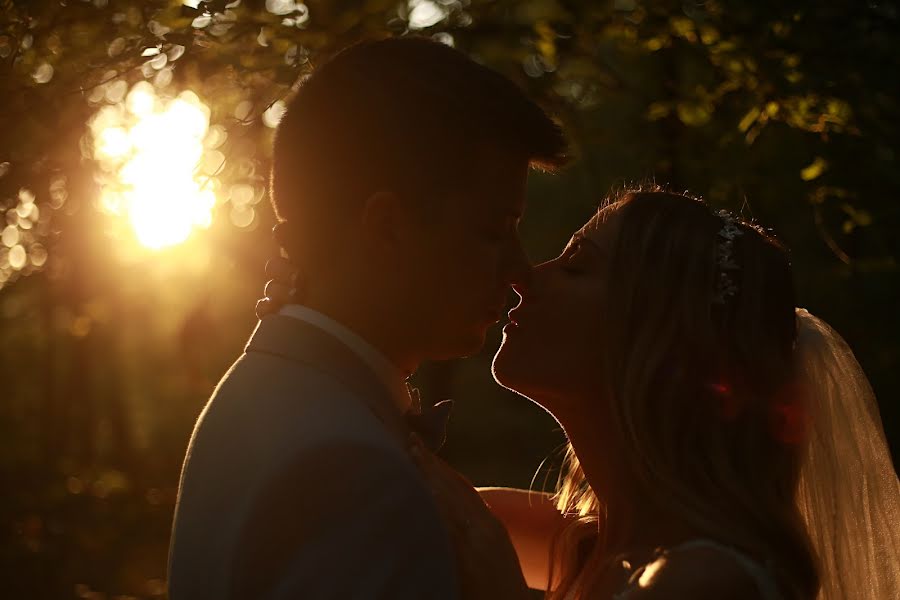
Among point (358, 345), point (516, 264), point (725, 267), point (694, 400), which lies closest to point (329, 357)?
point (358, 345)

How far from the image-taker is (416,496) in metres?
2.68

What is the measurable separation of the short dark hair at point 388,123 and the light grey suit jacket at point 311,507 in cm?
66

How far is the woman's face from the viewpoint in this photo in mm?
4449

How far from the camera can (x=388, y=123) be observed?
3199 mm

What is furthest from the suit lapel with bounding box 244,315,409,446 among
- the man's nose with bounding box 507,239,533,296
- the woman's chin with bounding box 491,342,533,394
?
the woman's chin with bounding box 491,342,533,394

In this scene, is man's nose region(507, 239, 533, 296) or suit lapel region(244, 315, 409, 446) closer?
suit lapel region(244, 315, 409, 446)

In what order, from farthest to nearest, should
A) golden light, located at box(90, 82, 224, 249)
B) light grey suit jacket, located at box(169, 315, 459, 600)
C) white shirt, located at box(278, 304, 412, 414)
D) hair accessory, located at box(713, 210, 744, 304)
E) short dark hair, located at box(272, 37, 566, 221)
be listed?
golden light, located at box(90, 82, 224, 249)
hair accessory, located at box(713, 210, 744, 304)
short dark hair, located at box(272, 37, 566, 221)
white shirt, located at box(278, 304, 412, 414)
light grey suit jacket, located at box(169, 315, 459, 600)

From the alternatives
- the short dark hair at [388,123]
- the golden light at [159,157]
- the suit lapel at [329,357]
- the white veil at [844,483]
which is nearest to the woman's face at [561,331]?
the white veil at [844,483]

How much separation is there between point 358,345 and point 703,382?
1.79 metres

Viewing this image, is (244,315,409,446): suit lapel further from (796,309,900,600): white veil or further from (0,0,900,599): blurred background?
(796,309,900,600): white veil

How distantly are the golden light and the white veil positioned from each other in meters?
3.25

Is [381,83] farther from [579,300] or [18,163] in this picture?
[18,163]

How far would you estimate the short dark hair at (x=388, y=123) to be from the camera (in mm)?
3205

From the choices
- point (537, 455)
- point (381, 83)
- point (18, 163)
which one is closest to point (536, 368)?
point (381, 83)
